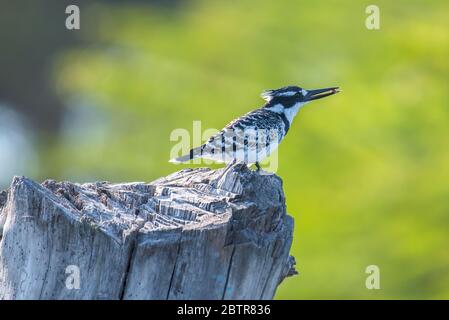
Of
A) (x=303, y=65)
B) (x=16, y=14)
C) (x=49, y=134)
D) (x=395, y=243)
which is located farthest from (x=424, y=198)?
(x=16, y=14)

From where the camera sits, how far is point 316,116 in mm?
9789

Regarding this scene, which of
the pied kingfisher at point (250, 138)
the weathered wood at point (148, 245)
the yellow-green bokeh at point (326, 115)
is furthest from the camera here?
the yellow-green bokeh at point (326, 115)

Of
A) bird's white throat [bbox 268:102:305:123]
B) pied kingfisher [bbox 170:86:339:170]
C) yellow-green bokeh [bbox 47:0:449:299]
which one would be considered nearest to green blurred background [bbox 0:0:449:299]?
yellow-green bokeh [bbox 47:0:449:299]

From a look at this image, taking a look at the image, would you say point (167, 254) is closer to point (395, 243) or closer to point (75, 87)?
point (395, 243)

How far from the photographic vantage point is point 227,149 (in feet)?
20.0

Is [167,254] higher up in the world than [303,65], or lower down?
A: lower down

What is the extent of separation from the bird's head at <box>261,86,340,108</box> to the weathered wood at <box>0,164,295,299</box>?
3.02m

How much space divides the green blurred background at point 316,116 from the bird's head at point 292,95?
1.83 metres

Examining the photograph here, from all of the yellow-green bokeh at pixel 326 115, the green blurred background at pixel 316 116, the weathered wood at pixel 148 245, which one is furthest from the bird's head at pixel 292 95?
the weathered wood at pixel 148 245

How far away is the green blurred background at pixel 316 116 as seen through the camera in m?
8.91

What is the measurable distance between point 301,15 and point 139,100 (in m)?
2.13

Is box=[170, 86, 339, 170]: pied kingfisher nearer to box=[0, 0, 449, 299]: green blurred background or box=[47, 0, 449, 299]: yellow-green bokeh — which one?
box=[0, 0, 449, 299]: green blurred background

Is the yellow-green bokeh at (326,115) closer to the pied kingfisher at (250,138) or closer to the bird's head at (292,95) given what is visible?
the bird's head at (292,95)
